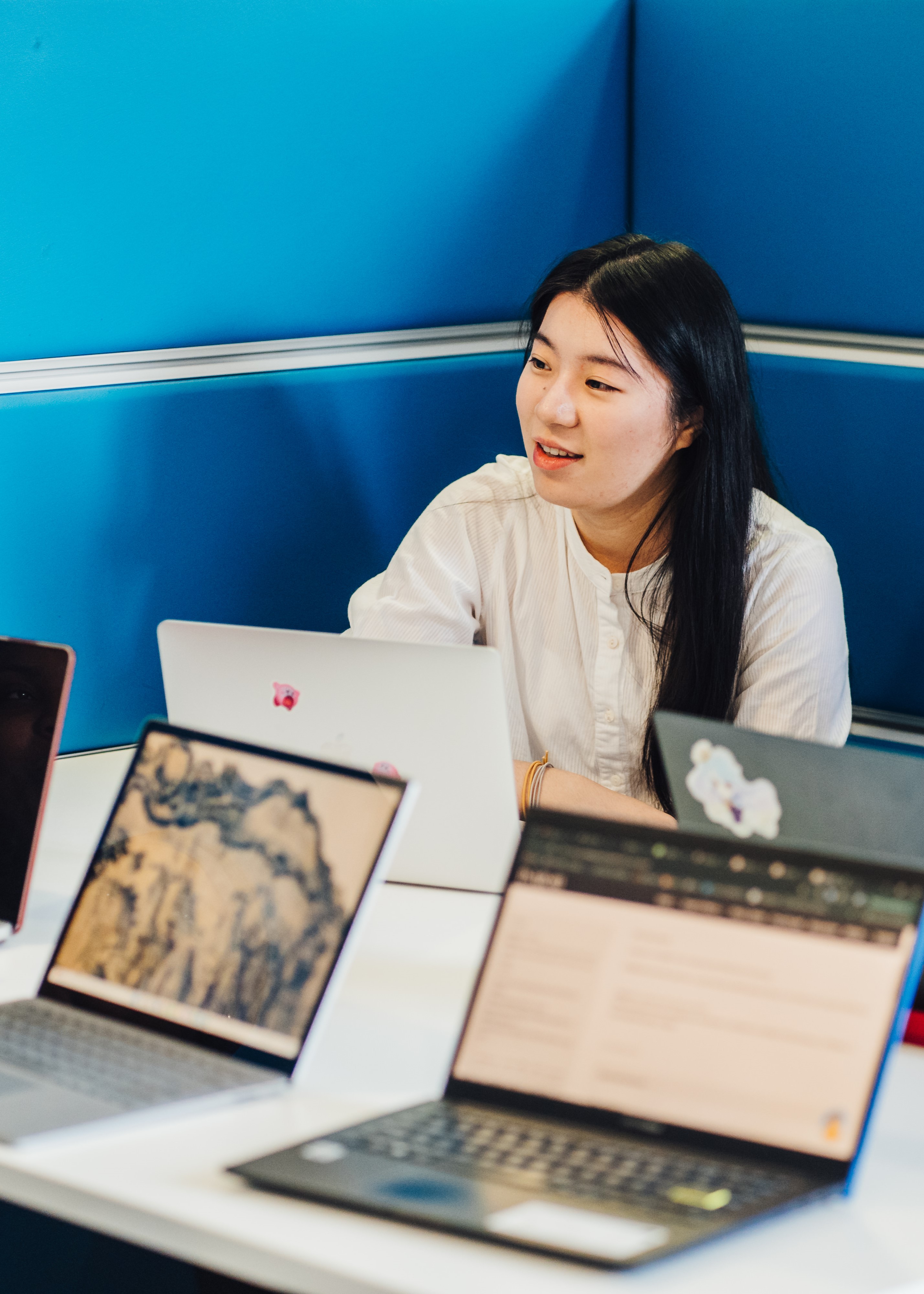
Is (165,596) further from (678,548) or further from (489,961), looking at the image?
(489,961)

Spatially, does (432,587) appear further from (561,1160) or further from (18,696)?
(561,1160)

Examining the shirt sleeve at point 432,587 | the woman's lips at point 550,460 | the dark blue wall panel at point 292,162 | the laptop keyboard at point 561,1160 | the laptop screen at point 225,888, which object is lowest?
the laptop keyboard at point 561,1160

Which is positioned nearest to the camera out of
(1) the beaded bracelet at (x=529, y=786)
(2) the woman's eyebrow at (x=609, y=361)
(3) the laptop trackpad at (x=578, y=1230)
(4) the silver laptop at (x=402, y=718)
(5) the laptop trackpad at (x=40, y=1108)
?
(3) the laptop trackpad at (x=578, y=1230)

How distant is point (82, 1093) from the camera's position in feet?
3.14

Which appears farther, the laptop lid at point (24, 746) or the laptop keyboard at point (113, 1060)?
the laptop lid at point (24, 746)

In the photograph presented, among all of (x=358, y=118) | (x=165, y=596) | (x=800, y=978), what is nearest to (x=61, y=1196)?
(x=800, y=978)

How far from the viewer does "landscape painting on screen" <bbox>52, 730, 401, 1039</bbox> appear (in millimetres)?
998

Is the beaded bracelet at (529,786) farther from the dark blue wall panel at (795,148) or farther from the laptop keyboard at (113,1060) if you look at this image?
the dark blue wall panel at (795,148)

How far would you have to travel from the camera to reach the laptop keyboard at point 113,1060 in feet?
3.15

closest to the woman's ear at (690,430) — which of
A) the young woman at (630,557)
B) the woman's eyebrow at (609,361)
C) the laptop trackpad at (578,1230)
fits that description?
the young woman at (630,557)

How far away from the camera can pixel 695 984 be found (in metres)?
0.88

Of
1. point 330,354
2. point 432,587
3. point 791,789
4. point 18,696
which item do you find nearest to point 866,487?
point 432,587

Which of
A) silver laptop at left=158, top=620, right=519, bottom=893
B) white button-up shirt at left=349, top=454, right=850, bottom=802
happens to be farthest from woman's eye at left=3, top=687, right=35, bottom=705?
white button-up shirt at left=349, top=454, right=850, bottom=802

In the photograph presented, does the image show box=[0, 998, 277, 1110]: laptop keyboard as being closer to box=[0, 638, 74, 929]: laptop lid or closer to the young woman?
box=[0, 638, 74, 929]: laptop lid
